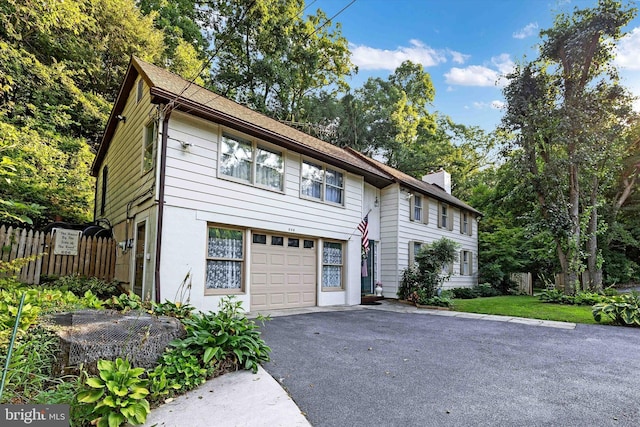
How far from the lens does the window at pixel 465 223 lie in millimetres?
16281

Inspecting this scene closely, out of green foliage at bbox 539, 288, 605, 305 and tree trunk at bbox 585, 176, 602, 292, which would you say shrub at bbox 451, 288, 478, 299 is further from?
tree trunk at bbox 585, 176, 602, 292

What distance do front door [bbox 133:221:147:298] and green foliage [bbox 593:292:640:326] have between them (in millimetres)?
9666

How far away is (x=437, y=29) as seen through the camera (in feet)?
31.0

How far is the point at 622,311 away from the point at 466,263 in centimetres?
948

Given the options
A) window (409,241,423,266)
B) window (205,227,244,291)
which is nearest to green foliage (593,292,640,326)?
window (409,241,423,266)

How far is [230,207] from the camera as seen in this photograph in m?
7.47

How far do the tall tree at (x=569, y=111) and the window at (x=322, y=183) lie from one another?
25.1 ft

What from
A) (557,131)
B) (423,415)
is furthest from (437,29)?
(423,415)

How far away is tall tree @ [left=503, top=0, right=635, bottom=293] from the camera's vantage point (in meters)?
11.5

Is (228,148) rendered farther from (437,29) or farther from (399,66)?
(399,66)

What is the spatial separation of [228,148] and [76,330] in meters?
5.17

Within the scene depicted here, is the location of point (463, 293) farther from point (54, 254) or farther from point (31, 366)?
point (31, 366)

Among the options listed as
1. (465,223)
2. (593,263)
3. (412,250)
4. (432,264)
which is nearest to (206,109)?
(432,264)

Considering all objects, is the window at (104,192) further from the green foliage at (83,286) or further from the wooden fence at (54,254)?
the green foliage at (83,286)
